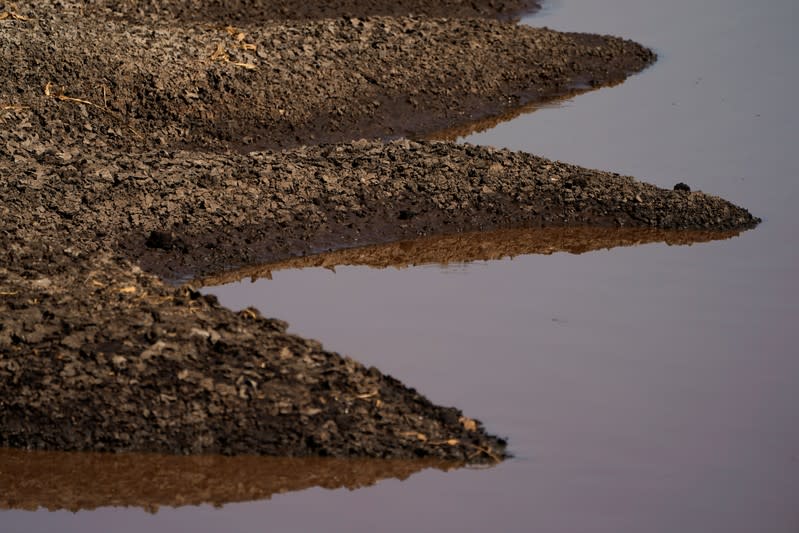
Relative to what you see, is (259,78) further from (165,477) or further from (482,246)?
(165,477)

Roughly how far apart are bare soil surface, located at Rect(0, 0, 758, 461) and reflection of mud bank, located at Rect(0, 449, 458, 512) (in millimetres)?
81

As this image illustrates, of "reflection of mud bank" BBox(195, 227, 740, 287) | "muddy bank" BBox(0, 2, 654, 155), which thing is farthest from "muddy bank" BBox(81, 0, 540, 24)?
"reflection of mud bank" BBox(195, 227, 740, 287)

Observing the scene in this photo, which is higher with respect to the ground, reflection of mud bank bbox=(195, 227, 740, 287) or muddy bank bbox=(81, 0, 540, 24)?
muddy bank bbox=(81, 0, 540, 24)

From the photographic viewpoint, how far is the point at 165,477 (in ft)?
26.5

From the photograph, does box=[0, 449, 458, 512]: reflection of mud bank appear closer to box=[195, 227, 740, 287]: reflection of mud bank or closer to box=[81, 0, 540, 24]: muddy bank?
box=[195, 227, 740, 287]: reflection of mud bank

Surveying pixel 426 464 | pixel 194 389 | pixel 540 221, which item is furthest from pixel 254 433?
pixel 540 221

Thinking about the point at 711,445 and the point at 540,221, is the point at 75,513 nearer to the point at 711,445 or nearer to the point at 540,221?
the point at 711,445

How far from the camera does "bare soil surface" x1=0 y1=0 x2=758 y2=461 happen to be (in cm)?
827

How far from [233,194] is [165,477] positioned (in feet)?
12.9

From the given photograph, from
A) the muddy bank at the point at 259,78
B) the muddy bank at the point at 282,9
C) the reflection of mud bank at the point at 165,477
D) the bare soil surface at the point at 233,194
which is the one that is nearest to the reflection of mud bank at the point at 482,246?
the bare soil surface at the point at 233,194

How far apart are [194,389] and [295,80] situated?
23.4 feet

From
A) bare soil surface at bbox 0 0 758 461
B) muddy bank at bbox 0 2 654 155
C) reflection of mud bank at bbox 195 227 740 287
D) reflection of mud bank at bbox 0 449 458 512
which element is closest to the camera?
reflection of mud bank at bbox 0 449 458 512

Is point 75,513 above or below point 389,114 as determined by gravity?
below

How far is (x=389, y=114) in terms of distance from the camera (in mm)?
15164
